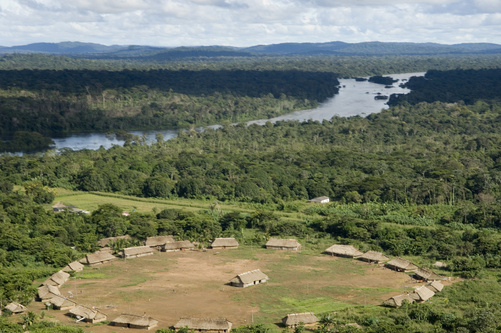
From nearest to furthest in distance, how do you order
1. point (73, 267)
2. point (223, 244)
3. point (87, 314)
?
point (87, 314) < point (73, 267) < point (223, 244)

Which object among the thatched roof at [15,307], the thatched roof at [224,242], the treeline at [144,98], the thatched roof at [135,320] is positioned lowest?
the thatched roof at [224,242]

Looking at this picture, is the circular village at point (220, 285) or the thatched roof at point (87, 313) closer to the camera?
the thatched roof at point (87, 313)

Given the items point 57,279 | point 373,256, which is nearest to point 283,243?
point 373,256

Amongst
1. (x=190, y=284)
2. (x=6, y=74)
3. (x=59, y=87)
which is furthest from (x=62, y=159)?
(x=6, y=74)

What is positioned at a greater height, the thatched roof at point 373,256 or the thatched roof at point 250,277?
the thatched roof at point 250,277

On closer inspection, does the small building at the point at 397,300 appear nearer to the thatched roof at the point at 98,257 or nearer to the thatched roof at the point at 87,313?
the thatched roof at the point at 87,313

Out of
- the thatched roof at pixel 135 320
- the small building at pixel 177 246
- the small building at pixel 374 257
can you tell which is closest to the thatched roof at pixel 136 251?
the small building at pixel 177 246

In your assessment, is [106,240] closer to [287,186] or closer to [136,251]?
[136,251]
